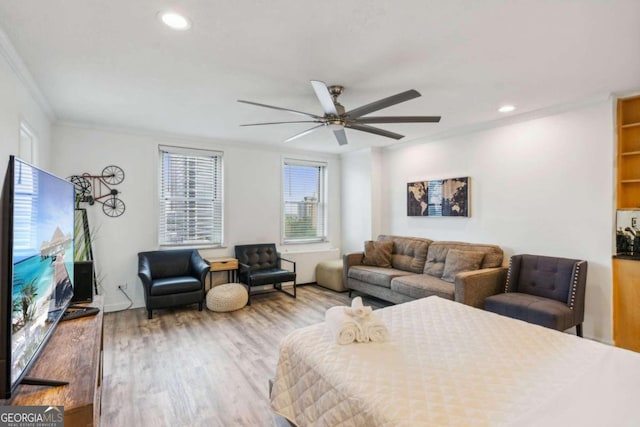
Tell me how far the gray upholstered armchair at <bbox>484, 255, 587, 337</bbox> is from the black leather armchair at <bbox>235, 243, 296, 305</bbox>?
2829 millimetres

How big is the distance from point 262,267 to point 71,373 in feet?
12.7

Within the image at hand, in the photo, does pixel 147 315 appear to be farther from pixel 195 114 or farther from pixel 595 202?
pixel 595 202

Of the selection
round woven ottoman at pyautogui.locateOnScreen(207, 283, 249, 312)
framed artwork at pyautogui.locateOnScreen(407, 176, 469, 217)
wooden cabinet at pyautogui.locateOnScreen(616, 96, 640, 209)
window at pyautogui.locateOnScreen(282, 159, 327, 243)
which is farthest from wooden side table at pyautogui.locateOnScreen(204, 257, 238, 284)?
wooden cabinet at pyautogui.locateOnScreen(616, 96, 640, 209)

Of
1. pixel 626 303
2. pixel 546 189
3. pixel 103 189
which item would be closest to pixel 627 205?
pixel 546 189

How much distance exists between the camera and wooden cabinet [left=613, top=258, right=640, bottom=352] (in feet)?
10.1

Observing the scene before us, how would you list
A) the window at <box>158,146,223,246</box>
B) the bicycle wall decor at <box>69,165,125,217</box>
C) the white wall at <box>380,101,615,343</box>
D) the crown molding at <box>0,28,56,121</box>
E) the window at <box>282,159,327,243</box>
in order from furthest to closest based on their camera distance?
the window at <box>282,159,327,243</box> < the window at <box>158,146,223,246</box> < the bicycle wall decor at <box>69,165,125,217</box> < the white wall at <box>380,101,615,343</box> < the crown molding at <box>0,28,56,121</box>

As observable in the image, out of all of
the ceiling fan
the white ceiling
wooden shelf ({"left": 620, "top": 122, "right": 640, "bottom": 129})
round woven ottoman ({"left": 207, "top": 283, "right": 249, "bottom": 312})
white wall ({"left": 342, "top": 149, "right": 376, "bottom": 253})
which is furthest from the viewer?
white wall ({"left": 342, "top": 149, "right": 376, "bottom": 253})

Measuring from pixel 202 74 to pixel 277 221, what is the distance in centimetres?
338

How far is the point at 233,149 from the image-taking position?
533 cm

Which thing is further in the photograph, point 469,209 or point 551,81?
point 469,209

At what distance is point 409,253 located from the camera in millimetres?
4969

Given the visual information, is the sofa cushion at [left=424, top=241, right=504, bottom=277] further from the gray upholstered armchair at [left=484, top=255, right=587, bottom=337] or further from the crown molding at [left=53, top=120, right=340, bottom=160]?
the crown molding at [left=53, top=120, right=340, bottom=160]

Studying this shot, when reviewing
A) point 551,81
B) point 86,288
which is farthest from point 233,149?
point 551,81

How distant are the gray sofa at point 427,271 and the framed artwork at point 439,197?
47cm
